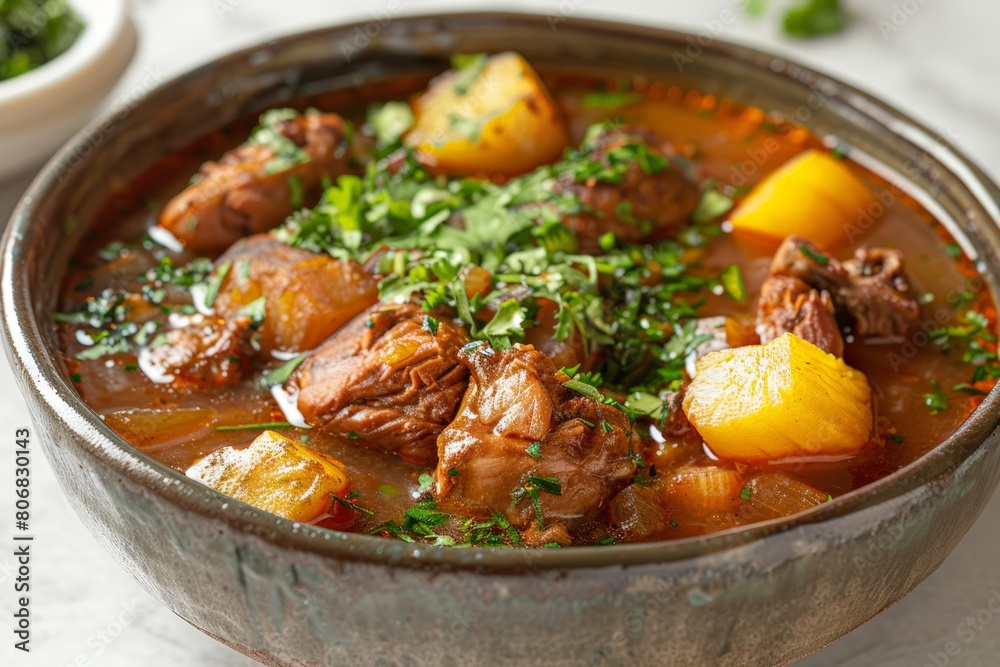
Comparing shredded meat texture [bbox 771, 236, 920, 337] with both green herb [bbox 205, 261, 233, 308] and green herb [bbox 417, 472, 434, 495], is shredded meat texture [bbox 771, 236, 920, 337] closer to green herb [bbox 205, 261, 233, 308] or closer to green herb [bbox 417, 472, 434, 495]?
green herb [bbox 417, 472, 434, 495]

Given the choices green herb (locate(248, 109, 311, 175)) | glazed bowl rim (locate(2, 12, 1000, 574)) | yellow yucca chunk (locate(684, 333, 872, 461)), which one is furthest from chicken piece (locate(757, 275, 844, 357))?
green herb (locate(248, 109, 311, 175))

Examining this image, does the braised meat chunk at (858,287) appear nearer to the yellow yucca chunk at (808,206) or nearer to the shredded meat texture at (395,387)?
the yellow yucca chunk at (808,206)

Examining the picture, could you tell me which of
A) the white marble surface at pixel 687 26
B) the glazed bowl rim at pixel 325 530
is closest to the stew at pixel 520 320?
the glazed bowl rim at pixel 325 530

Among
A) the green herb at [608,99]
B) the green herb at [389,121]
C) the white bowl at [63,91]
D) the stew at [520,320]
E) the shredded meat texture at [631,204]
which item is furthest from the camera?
the green herb at [608,99]

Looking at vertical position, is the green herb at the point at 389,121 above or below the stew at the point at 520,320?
above

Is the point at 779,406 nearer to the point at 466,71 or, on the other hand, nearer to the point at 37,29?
the point at 466,71

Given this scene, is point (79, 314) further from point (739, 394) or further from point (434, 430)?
point (739, 394)

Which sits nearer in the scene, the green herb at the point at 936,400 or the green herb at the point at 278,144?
the green herb at the point at 936,400
